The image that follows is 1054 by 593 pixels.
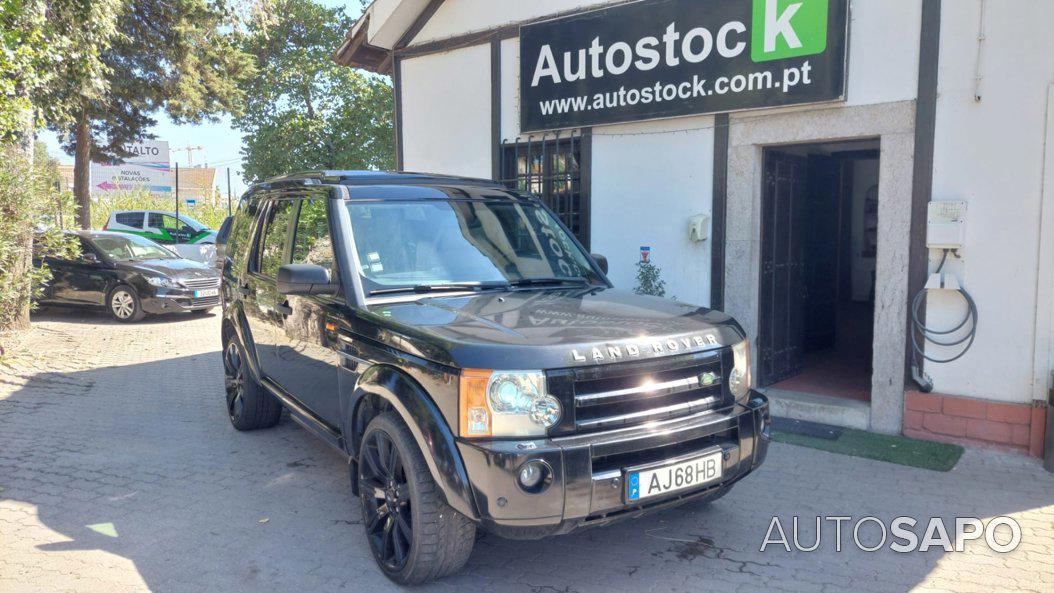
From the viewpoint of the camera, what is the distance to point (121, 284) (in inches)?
490

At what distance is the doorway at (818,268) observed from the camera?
23.6 feet

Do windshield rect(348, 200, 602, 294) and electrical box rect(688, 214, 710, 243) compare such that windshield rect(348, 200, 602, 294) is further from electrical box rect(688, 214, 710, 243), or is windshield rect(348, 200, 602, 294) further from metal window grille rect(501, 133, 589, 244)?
metal window grille rect(501, 133, 589, 244)

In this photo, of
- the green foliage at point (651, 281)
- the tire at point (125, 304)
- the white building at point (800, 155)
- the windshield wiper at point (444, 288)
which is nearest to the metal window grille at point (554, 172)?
the white building at point (800, 155)

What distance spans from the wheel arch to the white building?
4.25m

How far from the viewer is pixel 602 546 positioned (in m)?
4.11

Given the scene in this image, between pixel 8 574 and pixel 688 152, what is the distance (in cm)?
613

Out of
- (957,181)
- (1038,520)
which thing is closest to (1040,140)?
(957,181)

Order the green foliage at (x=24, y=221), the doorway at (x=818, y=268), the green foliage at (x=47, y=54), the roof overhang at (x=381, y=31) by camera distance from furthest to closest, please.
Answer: the roof overhang at (x=381, y=31), the green foliage at (x=24, y=221), the doorway at (x=818, y=268), the green foliage at (x=47, y=54)

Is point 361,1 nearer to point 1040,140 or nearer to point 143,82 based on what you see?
point 143,82

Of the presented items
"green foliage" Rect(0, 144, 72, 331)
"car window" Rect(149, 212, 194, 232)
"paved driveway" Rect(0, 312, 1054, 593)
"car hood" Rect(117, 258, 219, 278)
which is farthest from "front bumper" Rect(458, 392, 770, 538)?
"car window" Rect(149, 212, 194, 232)

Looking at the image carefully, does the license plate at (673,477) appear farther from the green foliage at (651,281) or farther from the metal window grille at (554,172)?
the metal window grille at (554,172)

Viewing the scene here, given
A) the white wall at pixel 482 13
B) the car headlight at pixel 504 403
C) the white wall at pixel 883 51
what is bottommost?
the car headlight at pixel 504 403

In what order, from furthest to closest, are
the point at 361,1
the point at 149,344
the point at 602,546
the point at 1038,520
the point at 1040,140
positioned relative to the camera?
the point at 361,1
the point at 149,344
the point at 1040,140
the point at 1038,520
the point at 602,546

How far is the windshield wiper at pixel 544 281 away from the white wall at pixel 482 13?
4183mm
